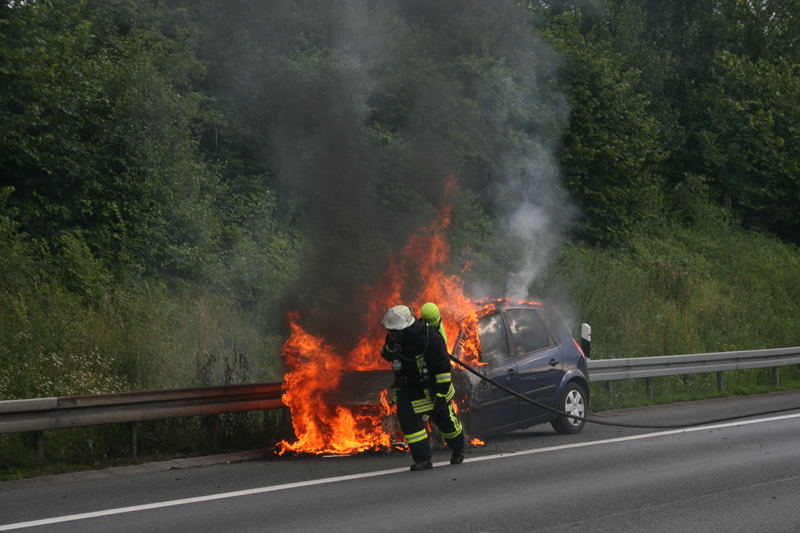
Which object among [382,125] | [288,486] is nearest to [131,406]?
[288,486]

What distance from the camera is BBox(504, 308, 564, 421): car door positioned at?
1070 cm

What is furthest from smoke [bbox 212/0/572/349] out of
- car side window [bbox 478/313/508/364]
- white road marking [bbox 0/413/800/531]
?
white road marking [bbox 0/413/800/531]

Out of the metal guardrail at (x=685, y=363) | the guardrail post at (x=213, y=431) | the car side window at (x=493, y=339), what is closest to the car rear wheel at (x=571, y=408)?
the car side window at (x=493, y=339)

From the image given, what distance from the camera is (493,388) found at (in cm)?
1023

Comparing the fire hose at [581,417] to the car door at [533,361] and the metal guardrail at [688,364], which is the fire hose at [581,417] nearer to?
the car door at [533,361]

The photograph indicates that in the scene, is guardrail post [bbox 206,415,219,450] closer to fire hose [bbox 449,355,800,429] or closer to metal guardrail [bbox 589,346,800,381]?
fire hose [bbox 449,355,800,429]

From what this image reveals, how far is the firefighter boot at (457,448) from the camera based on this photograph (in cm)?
937

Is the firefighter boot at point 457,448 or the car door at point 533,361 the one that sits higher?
the car door at point 533,361

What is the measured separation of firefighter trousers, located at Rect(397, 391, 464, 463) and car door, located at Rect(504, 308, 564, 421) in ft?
4.91

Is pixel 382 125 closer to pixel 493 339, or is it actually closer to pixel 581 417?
pixel 493 339

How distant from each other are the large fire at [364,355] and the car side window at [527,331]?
0.56 metres

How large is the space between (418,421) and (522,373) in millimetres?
1979

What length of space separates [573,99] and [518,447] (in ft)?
47.5

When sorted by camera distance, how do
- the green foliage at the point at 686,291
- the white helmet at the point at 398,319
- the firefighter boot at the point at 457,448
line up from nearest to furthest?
the white helmet at the point at 398,319
the firefighter boot at the point at 457,448
the green foliage at the point at 686,291
